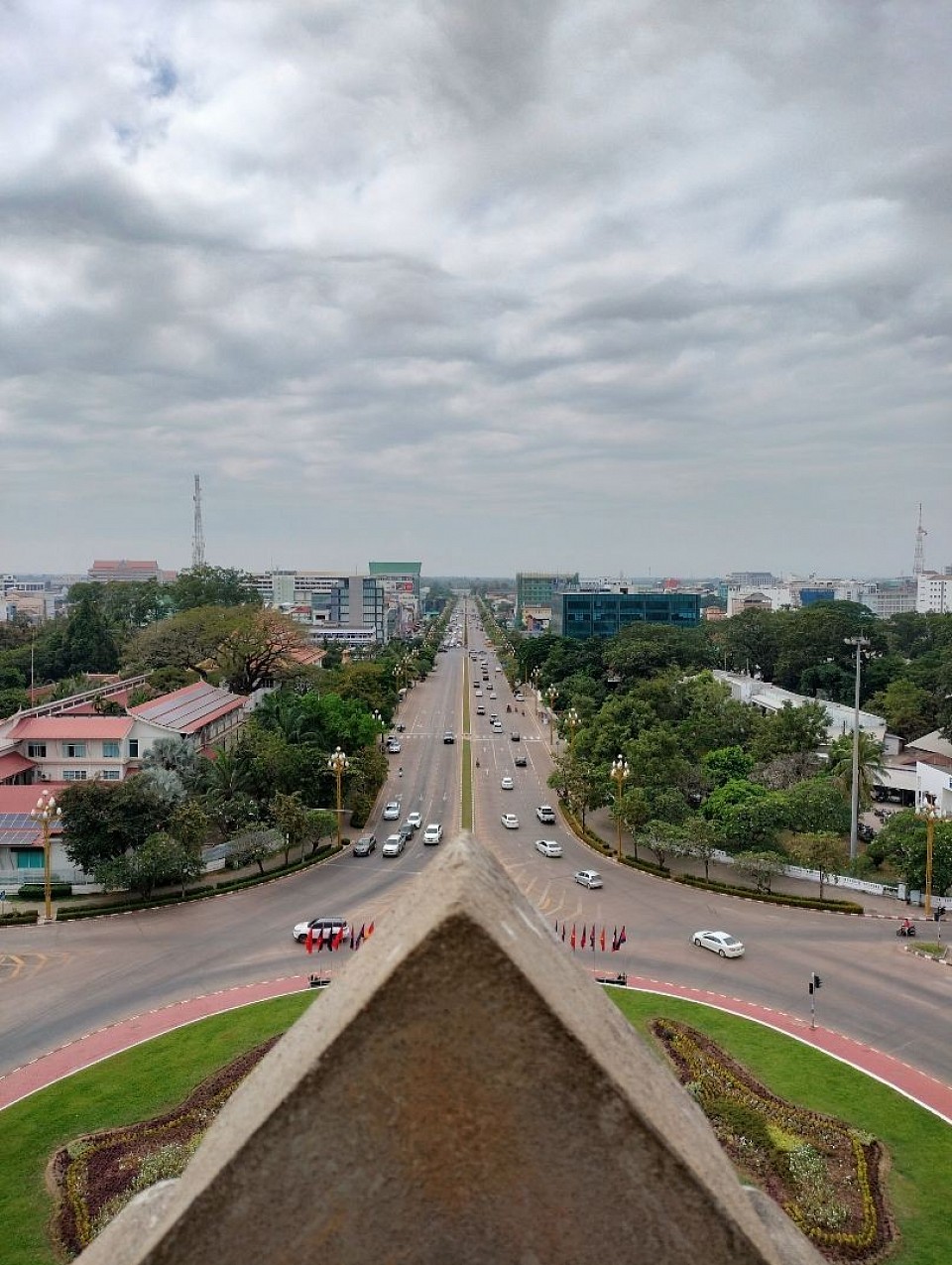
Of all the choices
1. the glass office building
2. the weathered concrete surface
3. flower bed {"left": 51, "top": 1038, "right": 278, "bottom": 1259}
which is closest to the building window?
flower bed {"left": 51, "top": 1038, "right": 278, "bottom": 1259}

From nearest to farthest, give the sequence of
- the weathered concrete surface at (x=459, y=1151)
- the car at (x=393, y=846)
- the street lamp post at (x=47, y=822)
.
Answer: the weathered concrete surface at (x=459, y=1151) → the street lamp post at (x=47, y=822) → the car at (x=393, y=846)

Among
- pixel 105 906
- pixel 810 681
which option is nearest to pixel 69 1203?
pixel 105 906

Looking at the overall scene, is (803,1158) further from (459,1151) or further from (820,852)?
(820,852)

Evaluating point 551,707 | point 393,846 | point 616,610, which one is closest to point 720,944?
point 393,846

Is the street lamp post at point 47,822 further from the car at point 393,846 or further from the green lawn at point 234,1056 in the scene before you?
the car at point 393,846

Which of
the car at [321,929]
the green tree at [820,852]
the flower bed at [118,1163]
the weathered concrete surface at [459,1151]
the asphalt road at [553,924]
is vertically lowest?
the asphalt road at [553,924]

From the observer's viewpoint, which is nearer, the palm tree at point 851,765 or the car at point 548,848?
the car at point 548,848

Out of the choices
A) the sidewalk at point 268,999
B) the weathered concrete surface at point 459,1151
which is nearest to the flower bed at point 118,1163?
the sidewalk at point 268,999

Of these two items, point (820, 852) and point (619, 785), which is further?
point (619, 785)
